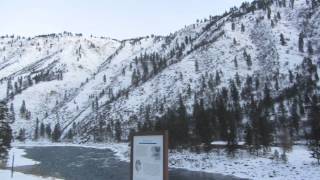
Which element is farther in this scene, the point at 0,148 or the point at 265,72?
the point at 265,72

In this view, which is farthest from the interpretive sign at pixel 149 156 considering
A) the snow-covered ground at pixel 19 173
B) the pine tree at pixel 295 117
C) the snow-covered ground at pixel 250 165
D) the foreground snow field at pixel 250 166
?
the pine tree at pixel 295 117

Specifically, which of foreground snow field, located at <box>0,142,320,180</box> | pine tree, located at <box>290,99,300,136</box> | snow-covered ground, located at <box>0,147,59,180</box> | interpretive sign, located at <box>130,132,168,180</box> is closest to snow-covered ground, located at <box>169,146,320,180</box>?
foreground snow field, located at <box>0,142,320,180</box>

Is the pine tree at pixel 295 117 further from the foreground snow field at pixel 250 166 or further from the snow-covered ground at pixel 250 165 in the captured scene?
the snow-covered ground at pixel 250 165

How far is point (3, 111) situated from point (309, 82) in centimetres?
13574

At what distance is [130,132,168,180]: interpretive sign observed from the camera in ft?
43.4

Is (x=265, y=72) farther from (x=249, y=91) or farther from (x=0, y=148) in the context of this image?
(x=0, y=148)

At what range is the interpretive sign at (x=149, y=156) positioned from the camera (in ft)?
43.4

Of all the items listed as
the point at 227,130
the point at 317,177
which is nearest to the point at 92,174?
the point at 317,177

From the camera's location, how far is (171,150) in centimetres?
9219

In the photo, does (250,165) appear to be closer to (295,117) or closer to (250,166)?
(250,166)

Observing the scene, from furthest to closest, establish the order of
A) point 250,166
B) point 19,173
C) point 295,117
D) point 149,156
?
point 295,117 < point 250,166 < point 19,173 < point 149,156

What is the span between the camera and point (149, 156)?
550 inches

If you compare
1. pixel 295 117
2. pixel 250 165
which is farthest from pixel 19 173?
pixel 295 117

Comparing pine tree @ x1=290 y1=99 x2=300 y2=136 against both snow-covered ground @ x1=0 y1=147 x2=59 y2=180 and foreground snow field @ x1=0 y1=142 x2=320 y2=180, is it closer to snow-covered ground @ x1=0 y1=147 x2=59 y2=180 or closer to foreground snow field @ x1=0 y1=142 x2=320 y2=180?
foreground snow field @ x1=0 y1=142 x2=320 y2=180
